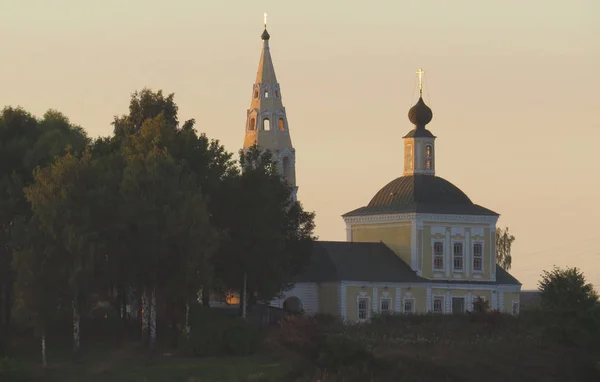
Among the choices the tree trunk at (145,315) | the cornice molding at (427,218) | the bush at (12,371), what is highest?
the cornice molding at (427,218)

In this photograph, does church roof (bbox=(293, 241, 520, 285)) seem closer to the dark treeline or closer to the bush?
the dark treeline

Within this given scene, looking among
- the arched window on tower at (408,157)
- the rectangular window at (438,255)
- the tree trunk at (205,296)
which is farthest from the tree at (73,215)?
the arched window on tower at (408,157)

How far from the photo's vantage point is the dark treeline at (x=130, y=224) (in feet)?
224

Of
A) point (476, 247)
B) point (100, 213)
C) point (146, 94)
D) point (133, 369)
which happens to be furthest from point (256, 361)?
point (476, 247)

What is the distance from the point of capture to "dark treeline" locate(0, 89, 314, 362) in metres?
68.3

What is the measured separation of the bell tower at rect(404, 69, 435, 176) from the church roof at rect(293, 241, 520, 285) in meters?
4.99

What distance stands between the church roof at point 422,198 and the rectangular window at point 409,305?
4739 millimetres

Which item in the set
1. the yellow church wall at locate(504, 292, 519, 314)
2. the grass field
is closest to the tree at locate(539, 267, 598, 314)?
the grass field

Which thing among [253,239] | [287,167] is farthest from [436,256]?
[253,239]

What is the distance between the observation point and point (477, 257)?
94.9m

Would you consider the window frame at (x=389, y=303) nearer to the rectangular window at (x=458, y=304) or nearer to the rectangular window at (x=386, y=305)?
the rectangular window at (x=386, y=305)

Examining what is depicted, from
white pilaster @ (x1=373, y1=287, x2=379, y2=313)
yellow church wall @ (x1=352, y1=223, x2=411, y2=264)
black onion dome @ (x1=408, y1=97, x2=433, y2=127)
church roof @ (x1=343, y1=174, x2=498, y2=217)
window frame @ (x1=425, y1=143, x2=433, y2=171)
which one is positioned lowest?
white pilaster @ (x1=373, y1=287, x2=379, y2=313)

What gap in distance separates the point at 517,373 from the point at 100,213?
17.9 metres

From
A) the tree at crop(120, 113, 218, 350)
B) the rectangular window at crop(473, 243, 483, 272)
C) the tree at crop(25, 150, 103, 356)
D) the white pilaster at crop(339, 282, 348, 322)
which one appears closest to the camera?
the tree at crop(25, 150, 103, 356)
